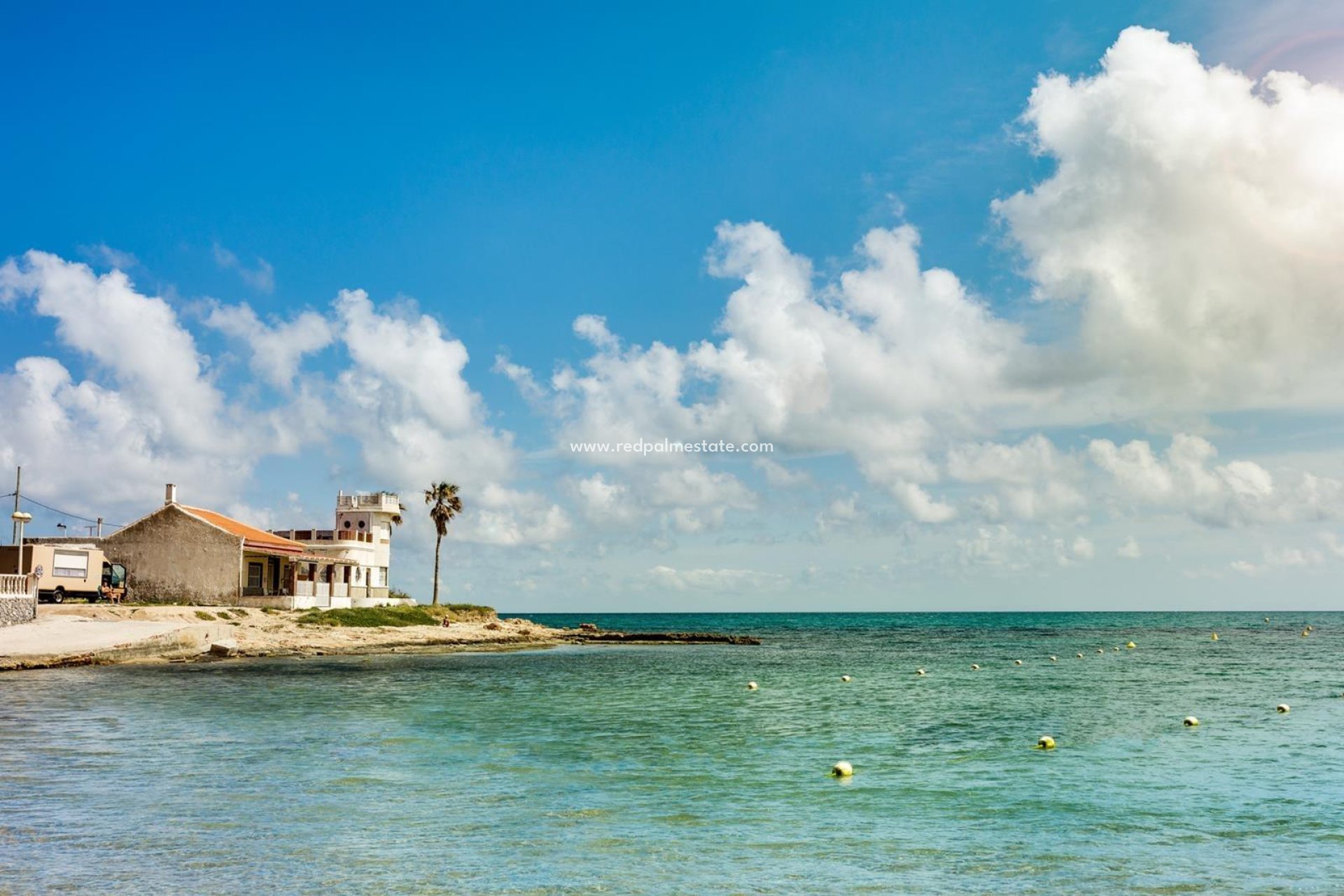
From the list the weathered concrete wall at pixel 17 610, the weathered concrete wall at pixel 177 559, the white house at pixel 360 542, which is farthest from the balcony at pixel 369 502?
the weathered concrete wall at pixel 17 610

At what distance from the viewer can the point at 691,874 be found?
1481cm

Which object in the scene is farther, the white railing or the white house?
the white house

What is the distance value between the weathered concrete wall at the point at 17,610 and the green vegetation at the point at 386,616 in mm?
20279

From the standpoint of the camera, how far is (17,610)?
53.0 meters

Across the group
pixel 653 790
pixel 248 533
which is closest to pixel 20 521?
pixel 248 533

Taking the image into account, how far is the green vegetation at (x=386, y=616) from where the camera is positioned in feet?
253

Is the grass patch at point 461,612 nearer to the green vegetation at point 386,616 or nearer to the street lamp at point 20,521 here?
the green vegetation at point 386,616

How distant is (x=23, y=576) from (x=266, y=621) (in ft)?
61.2

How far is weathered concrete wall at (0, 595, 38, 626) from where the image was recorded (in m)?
51.9

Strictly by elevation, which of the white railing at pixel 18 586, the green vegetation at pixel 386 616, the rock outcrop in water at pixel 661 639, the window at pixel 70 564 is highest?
the window at pixel 70 564

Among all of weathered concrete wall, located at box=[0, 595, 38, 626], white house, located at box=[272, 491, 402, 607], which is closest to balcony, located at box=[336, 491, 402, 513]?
white house, located at box=[272, 491, 402, 607]

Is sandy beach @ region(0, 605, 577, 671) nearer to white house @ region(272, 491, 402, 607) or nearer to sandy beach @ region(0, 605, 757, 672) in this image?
sandy beach @ region(0, 605, 757, 672)

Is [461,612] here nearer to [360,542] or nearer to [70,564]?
[360,542]

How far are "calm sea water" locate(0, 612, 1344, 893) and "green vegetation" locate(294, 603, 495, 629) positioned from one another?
3085cm
